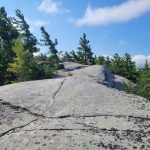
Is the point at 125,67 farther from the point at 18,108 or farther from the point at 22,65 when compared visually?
the point at 18,108

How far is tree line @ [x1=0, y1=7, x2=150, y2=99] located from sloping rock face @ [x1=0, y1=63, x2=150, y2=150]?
11.1 metres

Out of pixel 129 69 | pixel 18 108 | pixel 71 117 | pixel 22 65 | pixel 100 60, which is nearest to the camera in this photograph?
pixel 71 117

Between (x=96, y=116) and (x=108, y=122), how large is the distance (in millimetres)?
431

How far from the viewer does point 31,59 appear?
156 ft

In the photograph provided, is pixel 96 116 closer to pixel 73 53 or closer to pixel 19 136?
pixel 19 136

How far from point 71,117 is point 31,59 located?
37.3 metres

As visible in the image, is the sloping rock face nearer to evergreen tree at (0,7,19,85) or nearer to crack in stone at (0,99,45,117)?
crack in stone at (0,99,45,117)

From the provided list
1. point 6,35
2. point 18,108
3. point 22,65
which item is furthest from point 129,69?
point 18,108

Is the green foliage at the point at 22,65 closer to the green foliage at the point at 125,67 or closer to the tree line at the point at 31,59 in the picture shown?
the tree line at the point at 31,59

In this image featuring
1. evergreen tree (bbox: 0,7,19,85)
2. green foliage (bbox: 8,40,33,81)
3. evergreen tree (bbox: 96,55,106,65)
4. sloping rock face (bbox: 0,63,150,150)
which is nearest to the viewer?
sloping rock face (bbox: 0,63,150,150)

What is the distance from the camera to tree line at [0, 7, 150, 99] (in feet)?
149

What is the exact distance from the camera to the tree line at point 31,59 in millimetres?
45344

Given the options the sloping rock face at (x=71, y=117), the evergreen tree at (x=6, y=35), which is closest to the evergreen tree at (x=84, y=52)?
the evergreen tree at (x=6, y=35)

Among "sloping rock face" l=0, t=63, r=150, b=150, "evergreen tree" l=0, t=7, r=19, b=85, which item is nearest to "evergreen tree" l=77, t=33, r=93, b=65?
"evergreen tree" l=0, t=7, r=19, b=85
